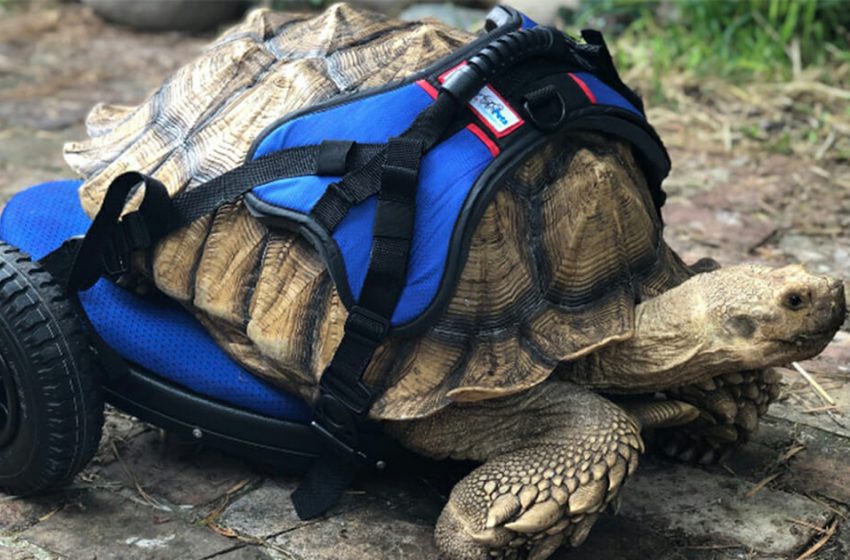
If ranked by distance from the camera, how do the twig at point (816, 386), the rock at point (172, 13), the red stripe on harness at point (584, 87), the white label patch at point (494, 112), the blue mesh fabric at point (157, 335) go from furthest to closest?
the rock at point (172, 13)
the twig at point (816, 386)
the blue mesh fabric at point (157, 335)
the red stripe on harness at point (584, 87)
the white label patch at point (494, 112)

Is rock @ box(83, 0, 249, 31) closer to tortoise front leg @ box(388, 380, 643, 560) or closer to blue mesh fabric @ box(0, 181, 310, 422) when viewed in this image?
blue mesh fabric @ box(0, 181, 310, 422)

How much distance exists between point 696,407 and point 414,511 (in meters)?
0.71

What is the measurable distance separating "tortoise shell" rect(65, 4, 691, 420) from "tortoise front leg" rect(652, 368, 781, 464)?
286 mm

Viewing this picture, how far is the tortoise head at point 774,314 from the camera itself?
2422 millimetres

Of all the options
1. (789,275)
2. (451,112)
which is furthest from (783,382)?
(451,112)

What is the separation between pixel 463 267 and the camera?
2.42 meters

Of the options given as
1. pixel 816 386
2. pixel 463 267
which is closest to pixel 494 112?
pixel 463 267

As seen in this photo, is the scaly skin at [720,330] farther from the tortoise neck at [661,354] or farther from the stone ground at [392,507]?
the stone ground at [392,507]

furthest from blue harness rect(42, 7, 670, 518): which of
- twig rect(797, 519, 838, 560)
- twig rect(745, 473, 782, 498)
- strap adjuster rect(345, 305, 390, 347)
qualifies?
twig rect(797, 519, 838, 560)

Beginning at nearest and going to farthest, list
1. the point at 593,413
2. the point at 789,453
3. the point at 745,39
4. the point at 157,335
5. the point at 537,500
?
1. the point at 537,500
2. the point at 593,413
3. the point at 157,335
4. the point at 789,453
5. the point at 745,39

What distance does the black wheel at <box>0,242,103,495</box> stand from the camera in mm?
2529

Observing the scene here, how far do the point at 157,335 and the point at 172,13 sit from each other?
216 inches

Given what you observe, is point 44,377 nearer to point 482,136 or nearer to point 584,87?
point 482,136

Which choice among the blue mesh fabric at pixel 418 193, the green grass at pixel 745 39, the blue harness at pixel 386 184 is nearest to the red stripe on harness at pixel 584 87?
the blue harness at pixel 386 184
